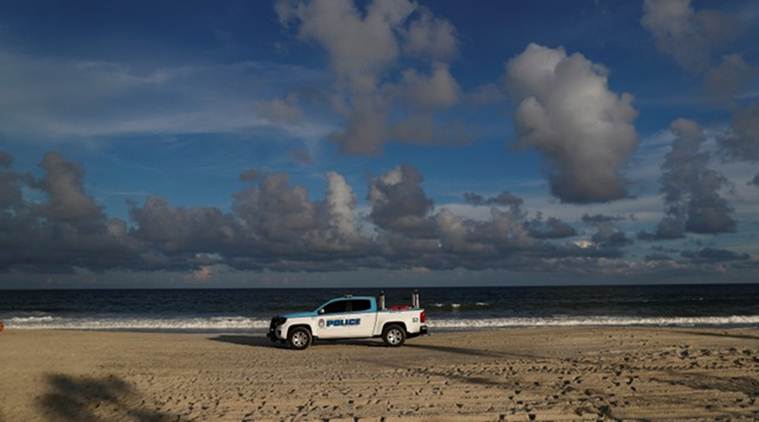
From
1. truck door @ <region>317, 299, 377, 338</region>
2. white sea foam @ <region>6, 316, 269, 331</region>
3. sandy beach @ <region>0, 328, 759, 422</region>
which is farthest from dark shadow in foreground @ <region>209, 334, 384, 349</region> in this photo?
white sea foam @ <region>6, 316, 269, 331</region>

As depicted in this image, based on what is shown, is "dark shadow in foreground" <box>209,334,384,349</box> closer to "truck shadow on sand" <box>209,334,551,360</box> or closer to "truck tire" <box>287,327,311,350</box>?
"truck shadow on sand" <box>209,334,551,360</box>

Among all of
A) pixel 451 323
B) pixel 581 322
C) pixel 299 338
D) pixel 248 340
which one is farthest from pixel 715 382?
pixel 581 322

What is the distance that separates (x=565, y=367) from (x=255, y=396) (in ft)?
25.0

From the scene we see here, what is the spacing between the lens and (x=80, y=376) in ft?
48.5

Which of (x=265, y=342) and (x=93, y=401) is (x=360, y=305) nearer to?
(x=265, y=342)

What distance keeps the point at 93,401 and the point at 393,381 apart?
6.36m

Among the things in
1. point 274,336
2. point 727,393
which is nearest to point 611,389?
point 727,393

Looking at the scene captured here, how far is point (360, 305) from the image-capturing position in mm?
19453

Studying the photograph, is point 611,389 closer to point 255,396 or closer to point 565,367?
point 565,367

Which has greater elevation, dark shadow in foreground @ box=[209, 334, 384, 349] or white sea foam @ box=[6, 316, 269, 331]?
white sea foam @ box=[6, 316, 269, 331]

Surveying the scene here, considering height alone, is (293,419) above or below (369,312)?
below

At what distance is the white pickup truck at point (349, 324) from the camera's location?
1917 cm

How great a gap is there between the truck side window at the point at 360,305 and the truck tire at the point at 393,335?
0.98 metres

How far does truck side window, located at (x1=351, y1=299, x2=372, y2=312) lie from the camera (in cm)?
1936
